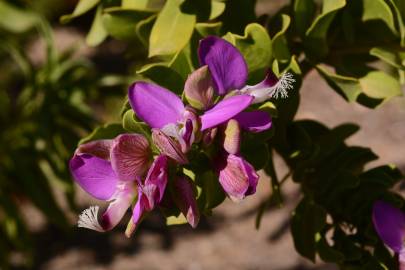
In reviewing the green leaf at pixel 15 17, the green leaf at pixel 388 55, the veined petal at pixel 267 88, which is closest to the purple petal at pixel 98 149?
the veined petal at pixel 267 88

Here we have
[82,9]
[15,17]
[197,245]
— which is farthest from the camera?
[197,245]

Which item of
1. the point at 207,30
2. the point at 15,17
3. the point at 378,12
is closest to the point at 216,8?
the point at 207,30

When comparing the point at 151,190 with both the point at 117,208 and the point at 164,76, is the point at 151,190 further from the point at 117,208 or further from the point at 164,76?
the point at 164,76

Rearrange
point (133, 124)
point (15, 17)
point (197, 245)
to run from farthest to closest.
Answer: point (197, 245) → point (15, 17) → point (133, 124)

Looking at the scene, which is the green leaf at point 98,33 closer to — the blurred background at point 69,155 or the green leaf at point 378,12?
the blurred background at point 69,155

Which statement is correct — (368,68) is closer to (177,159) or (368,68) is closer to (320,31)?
(320,31)

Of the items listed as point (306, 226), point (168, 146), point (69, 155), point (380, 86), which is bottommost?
point (69, 155)

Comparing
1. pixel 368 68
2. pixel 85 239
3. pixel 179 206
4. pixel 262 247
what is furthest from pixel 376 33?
pixel 85 239
